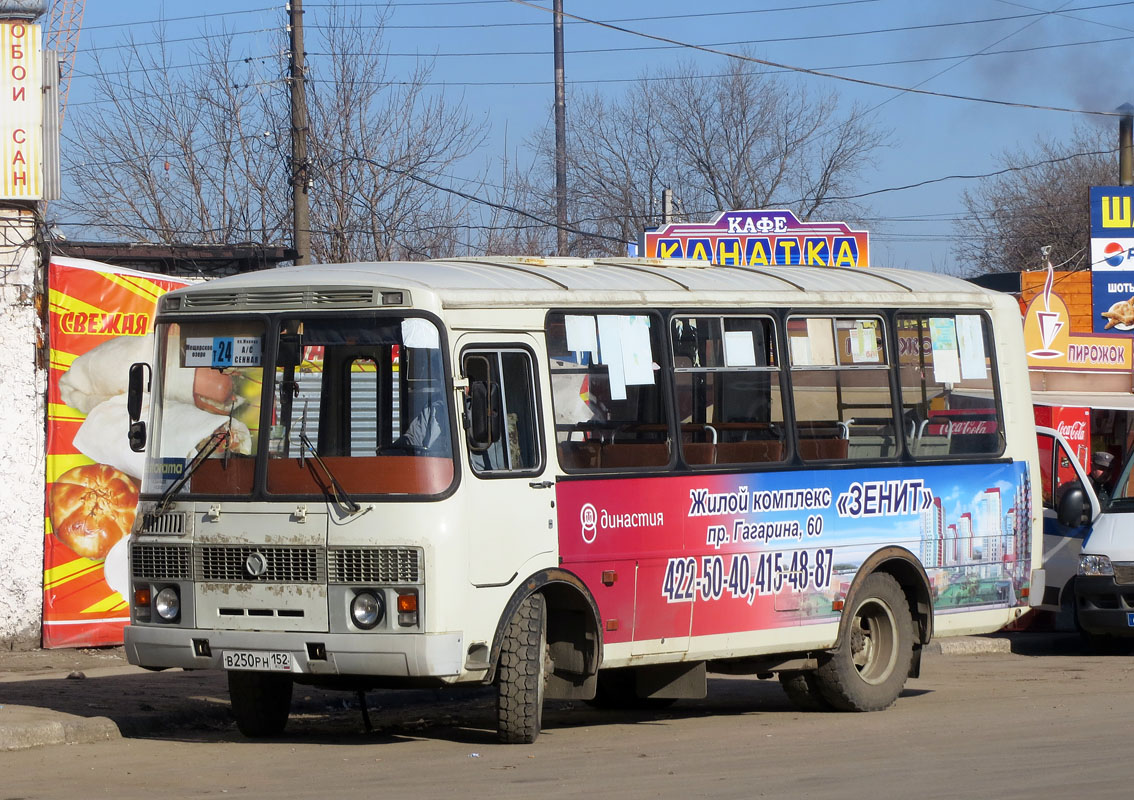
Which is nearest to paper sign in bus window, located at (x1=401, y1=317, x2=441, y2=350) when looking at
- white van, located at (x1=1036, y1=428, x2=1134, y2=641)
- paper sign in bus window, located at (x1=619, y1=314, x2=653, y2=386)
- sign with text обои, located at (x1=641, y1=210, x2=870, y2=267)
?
paper sign in bus window, located at (x1=619, y1=314, x2=653, y2=386)

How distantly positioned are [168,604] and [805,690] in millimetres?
4343

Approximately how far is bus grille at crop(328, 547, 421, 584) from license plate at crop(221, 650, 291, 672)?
505 mm

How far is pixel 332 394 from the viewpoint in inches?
351

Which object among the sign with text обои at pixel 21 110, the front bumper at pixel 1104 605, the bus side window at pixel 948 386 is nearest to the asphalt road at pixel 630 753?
the bus side window at pixel 948 386

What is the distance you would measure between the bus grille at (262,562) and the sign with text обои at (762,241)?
14779mm

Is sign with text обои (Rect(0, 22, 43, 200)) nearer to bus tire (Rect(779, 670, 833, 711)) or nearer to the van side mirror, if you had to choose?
the van side mirror

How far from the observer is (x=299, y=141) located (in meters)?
22.3

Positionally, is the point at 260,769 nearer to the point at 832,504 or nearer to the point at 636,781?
the point at 636,781

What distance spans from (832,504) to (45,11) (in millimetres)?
7984

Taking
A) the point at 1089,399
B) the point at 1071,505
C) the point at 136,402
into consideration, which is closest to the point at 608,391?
the point at 136,402

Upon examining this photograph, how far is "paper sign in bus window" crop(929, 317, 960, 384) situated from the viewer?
37.3 ft

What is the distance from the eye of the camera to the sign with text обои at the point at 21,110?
13.6m

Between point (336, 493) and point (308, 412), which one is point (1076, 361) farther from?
point (336, 493)

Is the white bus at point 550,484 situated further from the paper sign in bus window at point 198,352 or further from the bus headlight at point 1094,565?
the bus headlight at point 1094,565
